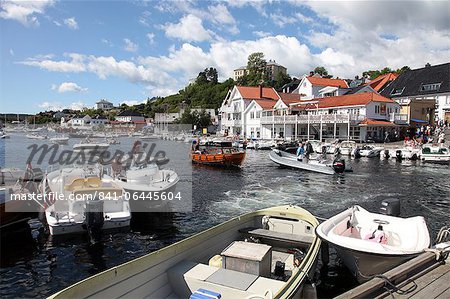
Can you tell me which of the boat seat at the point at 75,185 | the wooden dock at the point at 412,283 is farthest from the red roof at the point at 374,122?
the wooden dock at the point at 412,283

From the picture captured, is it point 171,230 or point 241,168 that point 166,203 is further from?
point 241,168

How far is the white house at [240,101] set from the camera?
71.4 metres

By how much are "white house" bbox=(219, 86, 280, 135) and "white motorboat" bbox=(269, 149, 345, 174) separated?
3910 centimetres

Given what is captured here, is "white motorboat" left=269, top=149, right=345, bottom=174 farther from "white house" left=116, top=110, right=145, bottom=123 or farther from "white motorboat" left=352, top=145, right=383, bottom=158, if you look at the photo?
"white house" left=116, top=110, right=145, bottom=123

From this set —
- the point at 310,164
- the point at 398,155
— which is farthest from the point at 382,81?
the point at 310,164

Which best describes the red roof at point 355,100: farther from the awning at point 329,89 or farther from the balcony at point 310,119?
the awning at point 329,89

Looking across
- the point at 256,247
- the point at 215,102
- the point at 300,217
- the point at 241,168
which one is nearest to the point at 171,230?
the point at 300,217

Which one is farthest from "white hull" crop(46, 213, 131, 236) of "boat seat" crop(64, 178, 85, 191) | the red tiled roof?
the red tiled roof

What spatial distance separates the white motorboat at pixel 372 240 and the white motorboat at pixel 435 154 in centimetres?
3103

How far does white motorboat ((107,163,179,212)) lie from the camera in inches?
598

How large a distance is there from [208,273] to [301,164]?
80.6ft

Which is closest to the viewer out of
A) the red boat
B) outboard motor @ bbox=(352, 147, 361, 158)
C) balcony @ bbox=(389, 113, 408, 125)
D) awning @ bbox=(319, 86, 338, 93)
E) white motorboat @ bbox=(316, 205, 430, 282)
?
white motorboat @ bbox=(316, 205, 430, 282)

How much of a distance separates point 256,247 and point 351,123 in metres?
46.7

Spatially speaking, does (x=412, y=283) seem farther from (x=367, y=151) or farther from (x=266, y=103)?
(x=266, y=103)
